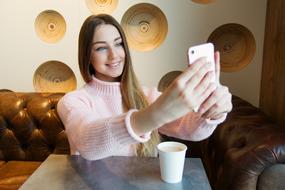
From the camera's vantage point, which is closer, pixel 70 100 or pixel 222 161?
pixel 70 100

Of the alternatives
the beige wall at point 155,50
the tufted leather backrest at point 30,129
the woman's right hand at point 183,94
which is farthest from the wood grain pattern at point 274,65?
the tufted leather backrest at point 30,129

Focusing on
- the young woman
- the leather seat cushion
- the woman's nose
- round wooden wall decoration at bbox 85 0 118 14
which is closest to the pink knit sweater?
the young woman

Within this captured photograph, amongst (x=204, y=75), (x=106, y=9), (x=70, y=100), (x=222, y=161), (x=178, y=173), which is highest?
(x=106, y=9)

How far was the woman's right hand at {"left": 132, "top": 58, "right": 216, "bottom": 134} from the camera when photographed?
0.57m

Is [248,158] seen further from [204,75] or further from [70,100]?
[70,100]

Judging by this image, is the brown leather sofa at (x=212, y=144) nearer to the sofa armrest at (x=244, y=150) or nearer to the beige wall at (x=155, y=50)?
the sofa armrest at (x=244, y=150)

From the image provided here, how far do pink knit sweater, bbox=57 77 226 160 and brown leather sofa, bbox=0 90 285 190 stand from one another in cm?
20

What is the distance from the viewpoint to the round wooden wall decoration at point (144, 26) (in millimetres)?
1743

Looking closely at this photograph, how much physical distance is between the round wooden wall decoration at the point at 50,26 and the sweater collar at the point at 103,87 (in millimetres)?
830

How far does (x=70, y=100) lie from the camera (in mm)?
942

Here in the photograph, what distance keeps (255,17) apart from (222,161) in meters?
0.94

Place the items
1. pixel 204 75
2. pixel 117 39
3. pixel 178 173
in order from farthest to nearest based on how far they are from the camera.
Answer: pixel 117 39 < pixel 178 173 < pixel 204 75

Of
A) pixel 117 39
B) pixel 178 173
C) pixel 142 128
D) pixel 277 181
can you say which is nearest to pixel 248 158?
pixel 277 181

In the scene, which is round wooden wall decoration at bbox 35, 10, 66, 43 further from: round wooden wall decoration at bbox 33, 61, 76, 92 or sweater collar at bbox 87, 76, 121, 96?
sweater collar at bbox 87, 76, 121, 96
